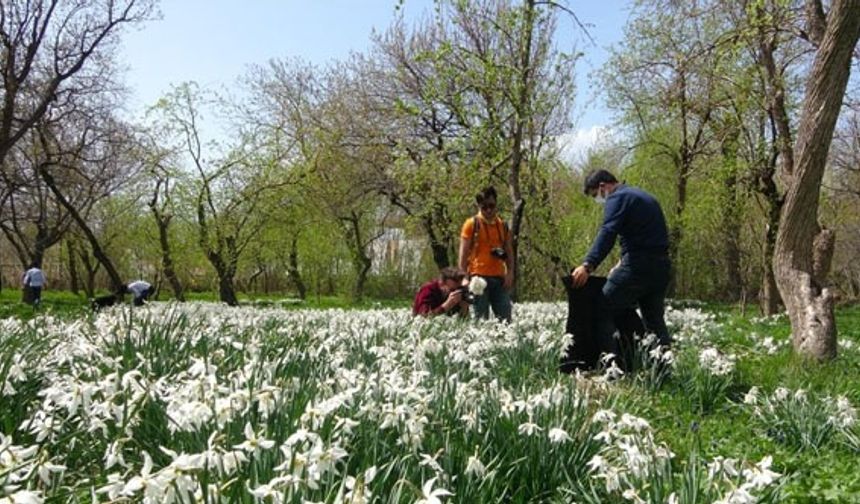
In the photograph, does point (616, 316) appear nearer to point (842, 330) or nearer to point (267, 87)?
point (842, 330)

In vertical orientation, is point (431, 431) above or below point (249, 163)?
below

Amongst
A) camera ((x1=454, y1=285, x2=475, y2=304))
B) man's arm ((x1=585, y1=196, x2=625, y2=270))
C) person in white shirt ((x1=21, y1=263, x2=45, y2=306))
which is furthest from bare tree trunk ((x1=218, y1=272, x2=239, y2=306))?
man's arm ((x1=585, y1=196, x2=625, y2=270))

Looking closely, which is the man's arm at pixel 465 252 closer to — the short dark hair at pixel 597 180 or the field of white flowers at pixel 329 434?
the short dark hair at pixel 597 180

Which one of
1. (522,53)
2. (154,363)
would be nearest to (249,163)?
(522,53)

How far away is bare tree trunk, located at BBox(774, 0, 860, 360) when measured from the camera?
6781 millimetres

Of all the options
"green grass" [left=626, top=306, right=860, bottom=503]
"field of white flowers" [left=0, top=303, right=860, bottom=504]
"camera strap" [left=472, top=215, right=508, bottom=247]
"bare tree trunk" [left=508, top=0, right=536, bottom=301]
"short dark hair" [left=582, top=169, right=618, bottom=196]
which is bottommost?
"green grass" [left=626, top=306, right=860, bottom=503]

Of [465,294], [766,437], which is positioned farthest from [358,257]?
[766,437]

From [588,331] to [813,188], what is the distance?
3118 millimetres

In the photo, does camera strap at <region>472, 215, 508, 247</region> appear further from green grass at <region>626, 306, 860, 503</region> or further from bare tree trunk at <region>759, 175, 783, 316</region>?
bare tree trunk at <region>759, 175, 783, 316</region>

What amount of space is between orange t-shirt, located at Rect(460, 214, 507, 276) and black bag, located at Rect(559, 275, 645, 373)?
1825 mm

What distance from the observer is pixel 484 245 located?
25.2 ft

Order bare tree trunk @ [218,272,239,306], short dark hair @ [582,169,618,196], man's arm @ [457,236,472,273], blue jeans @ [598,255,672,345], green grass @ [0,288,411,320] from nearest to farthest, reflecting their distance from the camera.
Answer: blue jeans @ [598,255,672,345], short dark hair @ [582,169,618,196], man's arm @ [457,236,472,273], green grass @ [0,288,411,320], bare tree trunk @ [218,272,239,306]

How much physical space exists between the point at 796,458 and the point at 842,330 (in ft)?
34.9

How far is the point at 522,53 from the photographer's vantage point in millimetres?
12625
